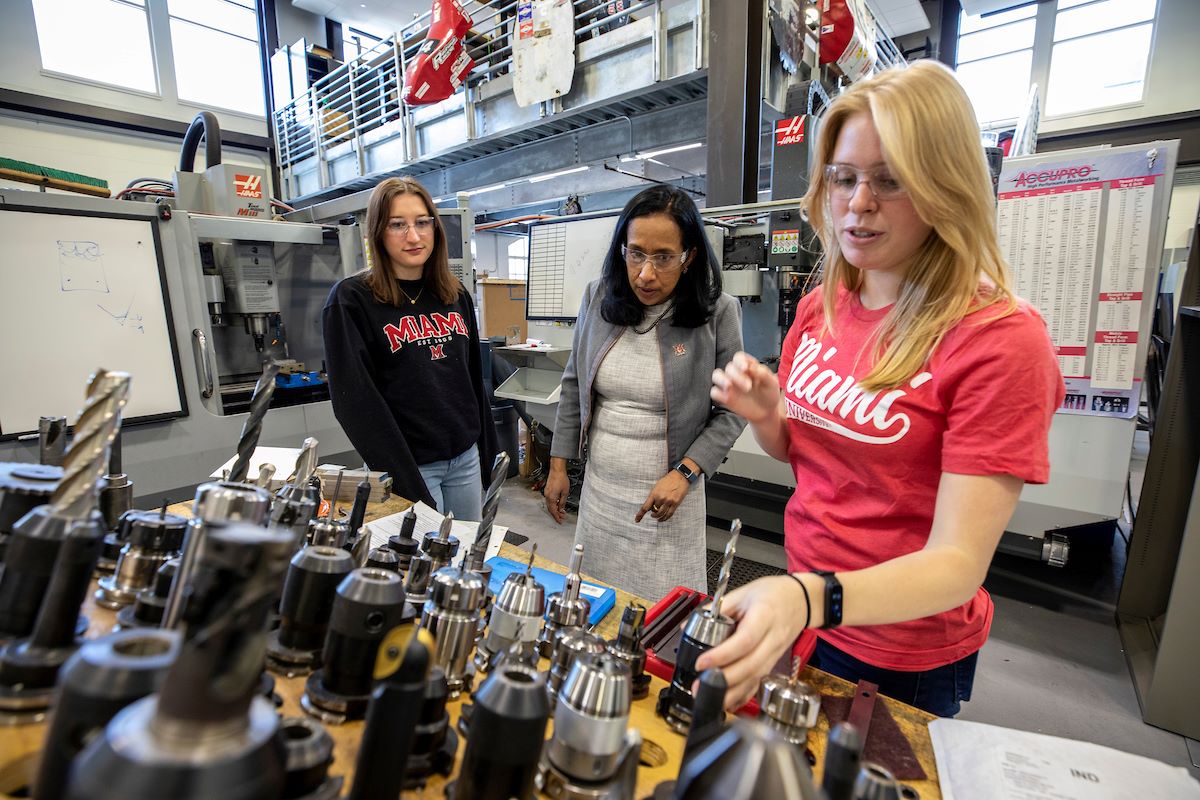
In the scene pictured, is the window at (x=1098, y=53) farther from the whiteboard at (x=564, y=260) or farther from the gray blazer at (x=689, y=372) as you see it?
the gray blazer at (x=689, y=372)

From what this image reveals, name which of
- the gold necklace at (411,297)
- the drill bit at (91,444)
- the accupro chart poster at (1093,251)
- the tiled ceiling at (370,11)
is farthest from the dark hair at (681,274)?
the tiled ceiling at (370,11)

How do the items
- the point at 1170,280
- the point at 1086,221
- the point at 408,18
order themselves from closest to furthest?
the point at 1086,221, the point at 1170,280, the point at 408,18

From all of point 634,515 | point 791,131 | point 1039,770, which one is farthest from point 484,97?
point 1039,770

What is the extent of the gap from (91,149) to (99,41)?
1245mm

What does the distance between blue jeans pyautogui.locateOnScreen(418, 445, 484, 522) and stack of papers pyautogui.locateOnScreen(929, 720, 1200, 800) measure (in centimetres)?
137

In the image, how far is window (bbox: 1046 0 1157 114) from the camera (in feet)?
22.6

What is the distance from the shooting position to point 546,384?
3717 mm

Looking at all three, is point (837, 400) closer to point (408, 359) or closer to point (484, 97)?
point (408, 359)

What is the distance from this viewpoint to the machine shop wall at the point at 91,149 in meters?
6.36

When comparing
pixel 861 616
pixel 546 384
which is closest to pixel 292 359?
pixel 546 384

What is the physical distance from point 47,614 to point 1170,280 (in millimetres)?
7174

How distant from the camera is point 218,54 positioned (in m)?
7.71

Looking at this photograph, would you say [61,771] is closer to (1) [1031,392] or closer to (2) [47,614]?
(2) [47,614]

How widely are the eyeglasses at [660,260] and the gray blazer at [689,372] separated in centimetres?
14
